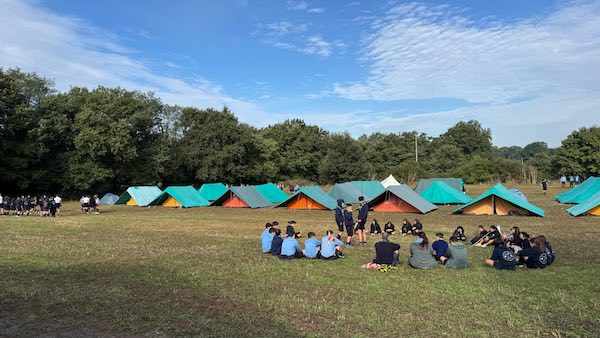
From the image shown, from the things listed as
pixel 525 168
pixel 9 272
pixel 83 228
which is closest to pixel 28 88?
pixel 83 228

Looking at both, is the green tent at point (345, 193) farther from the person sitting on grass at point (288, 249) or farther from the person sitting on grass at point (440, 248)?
the person sitting on grass at point (440, 248)

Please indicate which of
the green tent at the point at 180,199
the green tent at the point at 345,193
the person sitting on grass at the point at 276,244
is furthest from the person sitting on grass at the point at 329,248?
the green tent at the point at 180,199

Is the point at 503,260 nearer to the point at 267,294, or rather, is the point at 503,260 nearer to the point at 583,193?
the point at 267,294

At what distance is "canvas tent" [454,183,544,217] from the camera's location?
24.5 meters

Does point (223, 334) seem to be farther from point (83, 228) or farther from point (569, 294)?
point (83, 228)

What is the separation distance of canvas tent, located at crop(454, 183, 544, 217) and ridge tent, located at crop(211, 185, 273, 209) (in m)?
14.5

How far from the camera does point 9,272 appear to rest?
35.8ft

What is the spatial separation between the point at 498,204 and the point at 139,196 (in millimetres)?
26795

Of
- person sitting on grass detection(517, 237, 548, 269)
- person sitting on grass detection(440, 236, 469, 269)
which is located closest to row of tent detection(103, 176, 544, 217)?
person sitting on grass detection(517, 237, 548, 269)

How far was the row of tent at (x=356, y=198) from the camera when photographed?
25.5 meters

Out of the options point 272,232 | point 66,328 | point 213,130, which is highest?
point 213,130

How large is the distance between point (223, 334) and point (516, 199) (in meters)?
21.9

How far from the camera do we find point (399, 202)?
2866 centimetres

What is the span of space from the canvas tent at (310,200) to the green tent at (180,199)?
7.51 m
